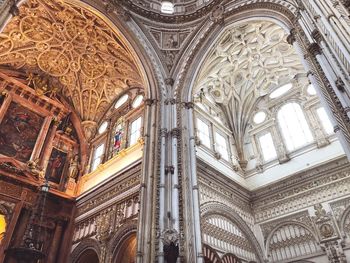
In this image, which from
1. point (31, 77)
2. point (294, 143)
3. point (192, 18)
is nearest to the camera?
point (192, 18)

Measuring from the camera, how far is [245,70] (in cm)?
1530

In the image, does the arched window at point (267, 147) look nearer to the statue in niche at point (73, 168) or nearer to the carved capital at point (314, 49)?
the carved capital at point (314, 49)

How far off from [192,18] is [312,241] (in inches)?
420

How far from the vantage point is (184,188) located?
8.27 meters

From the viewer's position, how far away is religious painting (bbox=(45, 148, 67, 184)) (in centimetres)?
1388

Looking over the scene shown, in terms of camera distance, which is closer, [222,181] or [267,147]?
[222,181]

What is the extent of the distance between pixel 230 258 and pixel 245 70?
9525mm

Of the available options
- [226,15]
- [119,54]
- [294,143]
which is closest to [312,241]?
[294,143]

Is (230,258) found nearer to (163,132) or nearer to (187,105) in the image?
(163,132)

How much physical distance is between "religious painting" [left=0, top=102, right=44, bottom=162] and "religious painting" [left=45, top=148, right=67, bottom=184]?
1.13m

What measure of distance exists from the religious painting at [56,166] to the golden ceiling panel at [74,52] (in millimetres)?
2696

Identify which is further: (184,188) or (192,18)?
(192,18)

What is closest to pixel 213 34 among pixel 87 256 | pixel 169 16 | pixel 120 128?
pixel 169 16

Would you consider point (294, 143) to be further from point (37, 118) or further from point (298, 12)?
point (37, 118)
